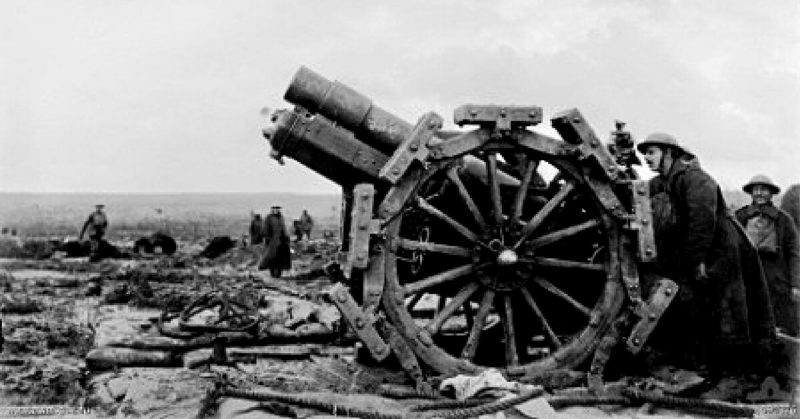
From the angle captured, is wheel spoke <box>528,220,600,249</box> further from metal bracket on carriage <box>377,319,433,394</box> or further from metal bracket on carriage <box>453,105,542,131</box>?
metal bracket on carriage <box>377,319,433,394</box>

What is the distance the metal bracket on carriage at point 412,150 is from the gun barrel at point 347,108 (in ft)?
1.63

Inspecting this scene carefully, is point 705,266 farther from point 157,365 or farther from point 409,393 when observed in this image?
point 157,365

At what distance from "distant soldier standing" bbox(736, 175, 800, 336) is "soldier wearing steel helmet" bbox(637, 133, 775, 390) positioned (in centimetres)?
119

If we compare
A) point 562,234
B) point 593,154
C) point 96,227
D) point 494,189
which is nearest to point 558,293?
point 562,234

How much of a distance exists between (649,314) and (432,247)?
5.18ft

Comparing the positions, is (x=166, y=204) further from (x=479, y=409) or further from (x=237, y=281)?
(x=479, y=409)

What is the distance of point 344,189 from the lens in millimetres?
7004

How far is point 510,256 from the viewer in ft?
20.6

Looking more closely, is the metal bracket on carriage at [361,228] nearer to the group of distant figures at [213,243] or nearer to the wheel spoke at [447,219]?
the wheel spoke at [447,219]

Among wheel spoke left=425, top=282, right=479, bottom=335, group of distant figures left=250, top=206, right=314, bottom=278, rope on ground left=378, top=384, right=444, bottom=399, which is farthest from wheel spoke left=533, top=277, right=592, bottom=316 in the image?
group of distant figures left=250, top=206, right=314, bottom=278

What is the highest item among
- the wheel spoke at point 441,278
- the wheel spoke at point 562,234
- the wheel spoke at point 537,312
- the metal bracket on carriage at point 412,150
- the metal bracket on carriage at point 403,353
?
the metal bracket on carriage at point 412,150

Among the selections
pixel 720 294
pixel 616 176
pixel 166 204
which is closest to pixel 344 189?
pixel 616 176

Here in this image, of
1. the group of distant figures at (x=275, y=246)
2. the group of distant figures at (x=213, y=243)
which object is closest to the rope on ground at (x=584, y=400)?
the group of distant figures at (x=213, y=243)

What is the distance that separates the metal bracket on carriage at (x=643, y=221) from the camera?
629cm
